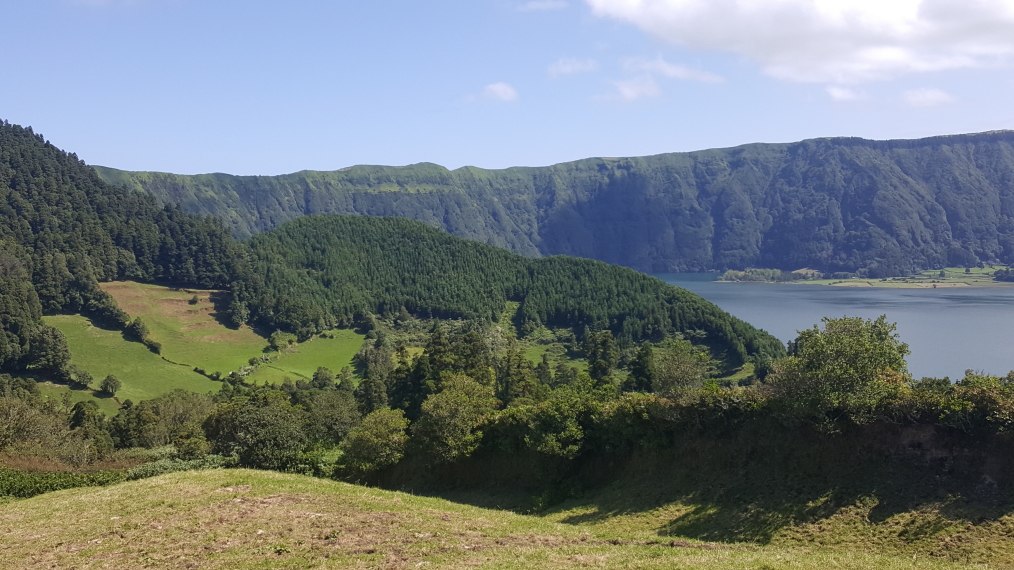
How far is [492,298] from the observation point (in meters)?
182

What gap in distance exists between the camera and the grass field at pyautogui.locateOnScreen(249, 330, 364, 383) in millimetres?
122812

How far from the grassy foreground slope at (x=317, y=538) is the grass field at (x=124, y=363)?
3250 inches

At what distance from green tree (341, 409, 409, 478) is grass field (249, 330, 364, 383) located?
72.3m

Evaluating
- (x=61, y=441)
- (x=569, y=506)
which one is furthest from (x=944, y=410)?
(x=61, y=441)

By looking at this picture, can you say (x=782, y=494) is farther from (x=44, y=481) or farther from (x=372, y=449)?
(x=44, y=481)

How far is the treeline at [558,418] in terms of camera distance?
113 feet

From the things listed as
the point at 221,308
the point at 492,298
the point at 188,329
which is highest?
the point at 221,308

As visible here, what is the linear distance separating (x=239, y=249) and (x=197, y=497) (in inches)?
6581

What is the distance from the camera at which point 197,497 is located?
3209cm

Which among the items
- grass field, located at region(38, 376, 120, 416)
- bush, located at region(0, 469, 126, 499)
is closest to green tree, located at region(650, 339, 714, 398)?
bush, located at region(0, 469, 126, 499)

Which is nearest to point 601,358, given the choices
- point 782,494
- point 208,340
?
point 782,494

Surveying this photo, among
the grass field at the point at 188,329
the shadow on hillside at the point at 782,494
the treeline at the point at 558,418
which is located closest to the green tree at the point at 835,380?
the treeline at the point at 558,418

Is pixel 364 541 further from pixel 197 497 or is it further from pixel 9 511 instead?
pixel 9 511

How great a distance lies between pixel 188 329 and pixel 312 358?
27128mm
